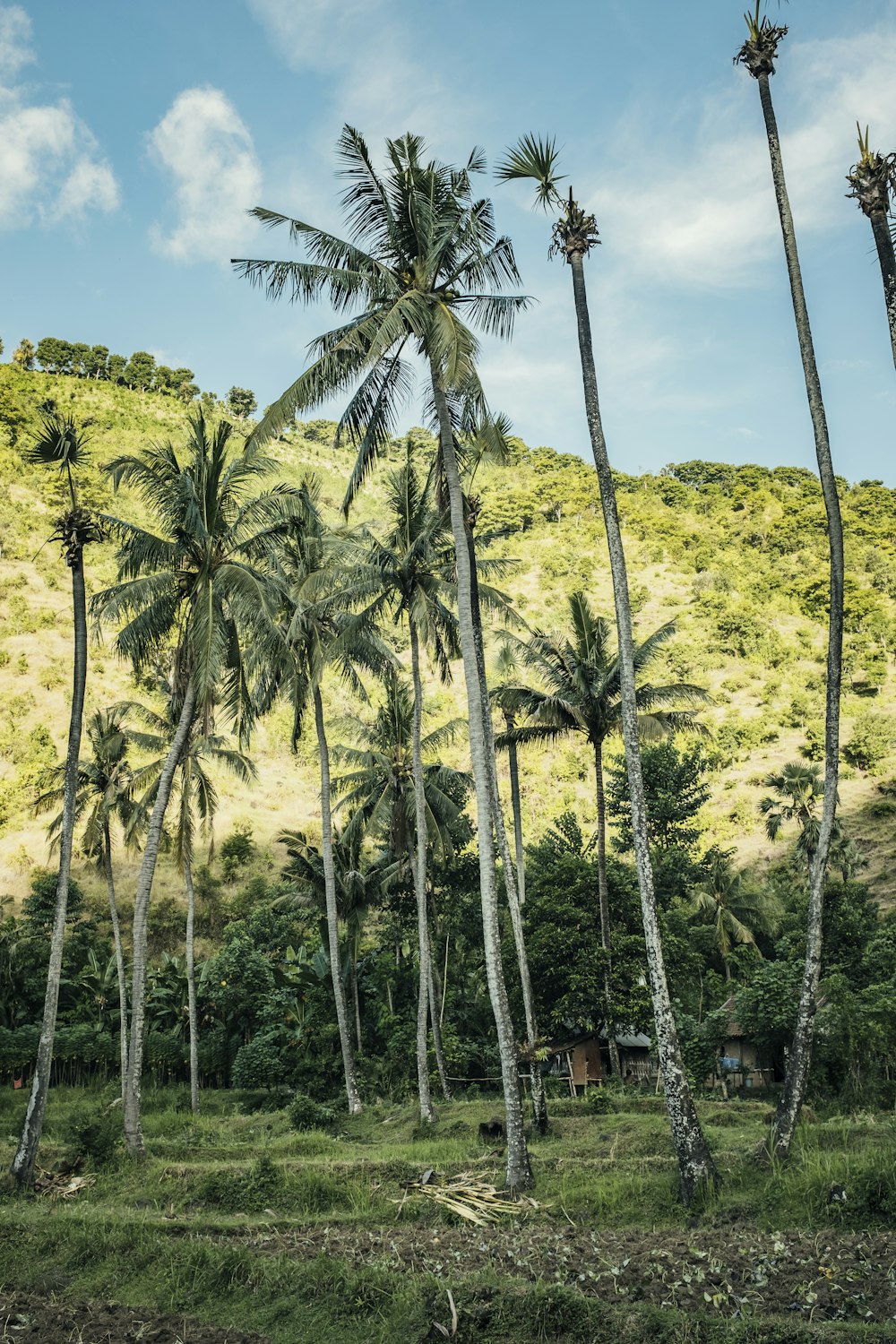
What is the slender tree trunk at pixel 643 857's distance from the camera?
12633 mm

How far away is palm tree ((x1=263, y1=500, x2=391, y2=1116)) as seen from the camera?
24484 mm

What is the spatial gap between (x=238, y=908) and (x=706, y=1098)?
23.5 meters

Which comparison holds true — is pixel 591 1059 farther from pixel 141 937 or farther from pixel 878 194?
pixel 878 194

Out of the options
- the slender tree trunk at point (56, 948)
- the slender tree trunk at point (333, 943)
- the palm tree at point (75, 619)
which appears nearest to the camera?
the slender tree trunk at point (56, 948)

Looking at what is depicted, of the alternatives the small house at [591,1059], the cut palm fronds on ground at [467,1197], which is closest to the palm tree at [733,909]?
the small house at [591,1059]

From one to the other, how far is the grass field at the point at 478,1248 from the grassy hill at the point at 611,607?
57.5 feet

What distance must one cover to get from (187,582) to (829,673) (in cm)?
1240

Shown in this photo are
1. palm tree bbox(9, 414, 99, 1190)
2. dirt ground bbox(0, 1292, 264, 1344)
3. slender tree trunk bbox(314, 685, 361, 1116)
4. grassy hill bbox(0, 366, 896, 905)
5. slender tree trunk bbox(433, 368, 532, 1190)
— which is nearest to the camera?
dirt ground bbox(0, 1292, 264, 1344)

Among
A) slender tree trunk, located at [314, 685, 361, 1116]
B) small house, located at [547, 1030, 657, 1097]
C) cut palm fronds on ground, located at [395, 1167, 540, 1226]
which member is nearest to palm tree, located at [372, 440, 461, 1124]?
slender tree trunk, located at [314, 685, 361, 1116]

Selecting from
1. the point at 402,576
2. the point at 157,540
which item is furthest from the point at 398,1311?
the point at 402,576

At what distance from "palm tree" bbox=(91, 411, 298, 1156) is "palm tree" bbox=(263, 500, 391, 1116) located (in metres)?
3.73

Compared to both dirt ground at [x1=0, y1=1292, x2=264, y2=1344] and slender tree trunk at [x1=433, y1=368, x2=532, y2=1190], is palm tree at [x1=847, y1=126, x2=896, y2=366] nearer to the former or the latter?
slender tree trunk at [x1=433, y1=368, x2=532, y2=1190]

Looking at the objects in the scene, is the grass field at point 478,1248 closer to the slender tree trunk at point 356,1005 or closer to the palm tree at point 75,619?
the palm tree at point 75,619

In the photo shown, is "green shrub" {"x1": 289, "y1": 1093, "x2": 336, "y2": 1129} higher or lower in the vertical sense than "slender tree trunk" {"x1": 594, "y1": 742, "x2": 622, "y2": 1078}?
lower
